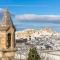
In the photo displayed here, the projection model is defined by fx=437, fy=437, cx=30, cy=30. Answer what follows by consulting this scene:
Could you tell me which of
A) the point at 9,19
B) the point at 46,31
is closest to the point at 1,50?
the point at 9,19

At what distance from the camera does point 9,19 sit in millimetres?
24844

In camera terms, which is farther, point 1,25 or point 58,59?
point 58,59

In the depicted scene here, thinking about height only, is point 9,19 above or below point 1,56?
above

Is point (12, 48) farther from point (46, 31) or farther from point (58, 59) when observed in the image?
point (46, 31)

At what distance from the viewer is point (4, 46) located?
2433 centimetres

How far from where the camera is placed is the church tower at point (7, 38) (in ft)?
80.0

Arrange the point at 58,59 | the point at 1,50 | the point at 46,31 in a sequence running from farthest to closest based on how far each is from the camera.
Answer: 1. the point at 46,31
2. the point at 58,59
3. the point at 1,50

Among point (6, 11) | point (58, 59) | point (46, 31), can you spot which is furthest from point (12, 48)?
point (46, 31)

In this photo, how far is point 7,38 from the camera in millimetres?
24547

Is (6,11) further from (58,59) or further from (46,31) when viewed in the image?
(46,31)

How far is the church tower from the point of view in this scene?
2438 centimetres

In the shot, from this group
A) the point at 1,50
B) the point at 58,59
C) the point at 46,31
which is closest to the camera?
the point at 1,50

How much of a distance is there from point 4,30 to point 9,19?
2.33ft

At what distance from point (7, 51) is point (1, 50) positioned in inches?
14.4
